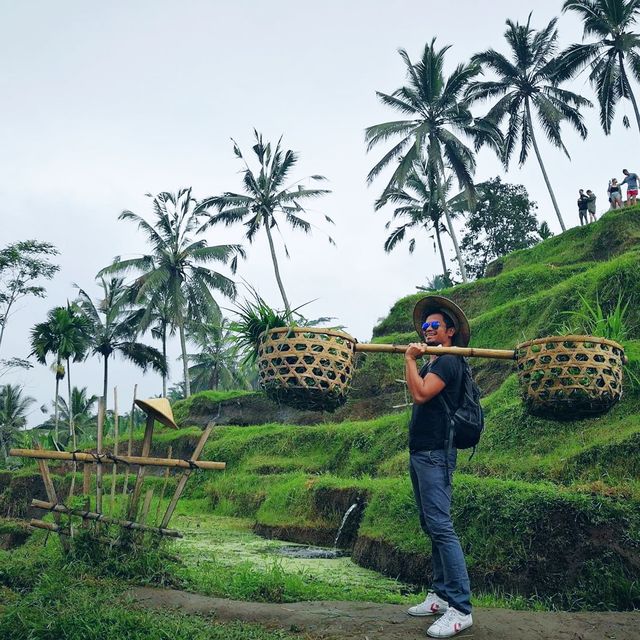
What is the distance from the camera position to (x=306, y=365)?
397 cm

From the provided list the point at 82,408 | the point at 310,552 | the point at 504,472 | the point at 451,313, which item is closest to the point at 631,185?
the point at 504,472

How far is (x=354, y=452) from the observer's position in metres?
12.9

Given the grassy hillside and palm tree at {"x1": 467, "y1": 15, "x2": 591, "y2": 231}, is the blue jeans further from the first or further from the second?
palm tree at {"x1": 467, "y1": 15, "x2": 591, "y2": 231}

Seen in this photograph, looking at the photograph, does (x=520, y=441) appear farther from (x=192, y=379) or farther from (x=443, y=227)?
(x=192, y=379)

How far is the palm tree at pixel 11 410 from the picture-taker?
105ft

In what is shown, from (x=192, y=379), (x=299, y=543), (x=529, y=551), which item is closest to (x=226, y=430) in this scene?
(x=299, y=543)

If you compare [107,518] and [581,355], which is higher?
[581,355]

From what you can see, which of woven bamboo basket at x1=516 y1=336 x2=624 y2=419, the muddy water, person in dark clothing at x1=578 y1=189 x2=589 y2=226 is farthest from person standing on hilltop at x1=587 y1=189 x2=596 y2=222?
woven bamboo basket at x1=516 y1=336 x2=624 y2=419

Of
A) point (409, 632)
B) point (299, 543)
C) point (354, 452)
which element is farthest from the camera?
point (354, 452)

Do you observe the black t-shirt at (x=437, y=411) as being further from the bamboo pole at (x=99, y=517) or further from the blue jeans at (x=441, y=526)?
the bamboo pole at (x=99, y=517)

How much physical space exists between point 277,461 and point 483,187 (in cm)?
2305

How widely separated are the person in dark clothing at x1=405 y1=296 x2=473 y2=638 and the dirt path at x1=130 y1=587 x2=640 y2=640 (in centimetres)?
15

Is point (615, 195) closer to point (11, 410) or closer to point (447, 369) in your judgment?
point (447, 369)

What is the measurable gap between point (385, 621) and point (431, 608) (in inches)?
12.0
